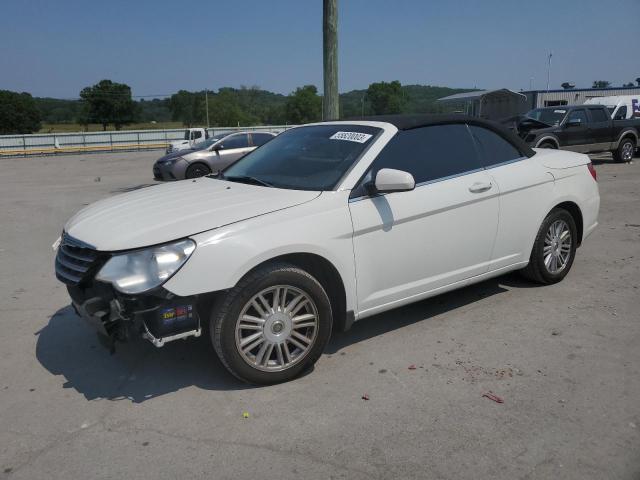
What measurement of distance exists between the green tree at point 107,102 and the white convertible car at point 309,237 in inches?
3622

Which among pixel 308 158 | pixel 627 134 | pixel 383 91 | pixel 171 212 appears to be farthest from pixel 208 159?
pixel 383 91

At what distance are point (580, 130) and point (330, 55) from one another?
8959mm

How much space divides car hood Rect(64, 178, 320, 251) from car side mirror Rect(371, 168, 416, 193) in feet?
1.49

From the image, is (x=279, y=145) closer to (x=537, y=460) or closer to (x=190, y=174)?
(x=537, y=460)

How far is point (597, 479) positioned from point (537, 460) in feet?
0.88

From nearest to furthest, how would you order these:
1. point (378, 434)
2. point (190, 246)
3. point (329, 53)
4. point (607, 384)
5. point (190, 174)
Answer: point (378, 434)
point (190, 246)
point (607, 384)
point (329, 53)
point (190, 174)

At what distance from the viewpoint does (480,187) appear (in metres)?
4.38

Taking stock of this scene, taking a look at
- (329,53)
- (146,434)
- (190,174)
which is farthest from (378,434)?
(190,174)

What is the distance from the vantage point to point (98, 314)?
321 centimetres

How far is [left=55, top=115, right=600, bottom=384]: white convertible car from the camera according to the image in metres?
3.20

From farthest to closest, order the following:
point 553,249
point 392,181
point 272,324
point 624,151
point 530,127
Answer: point 624,151 < point 530,127 < point 553,249 < point 392,181 < point 272,324

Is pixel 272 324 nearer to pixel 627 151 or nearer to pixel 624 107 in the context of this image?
pixel 627 151

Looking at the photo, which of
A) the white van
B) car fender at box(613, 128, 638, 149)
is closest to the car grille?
car fender at box(613, 128, 638, 149)

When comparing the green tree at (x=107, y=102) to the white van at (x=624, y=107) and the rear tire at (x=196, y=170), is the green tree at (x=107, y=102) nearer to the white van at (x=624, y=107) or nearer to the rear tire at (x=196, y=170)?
the rear tire at (x=196, y=170)
